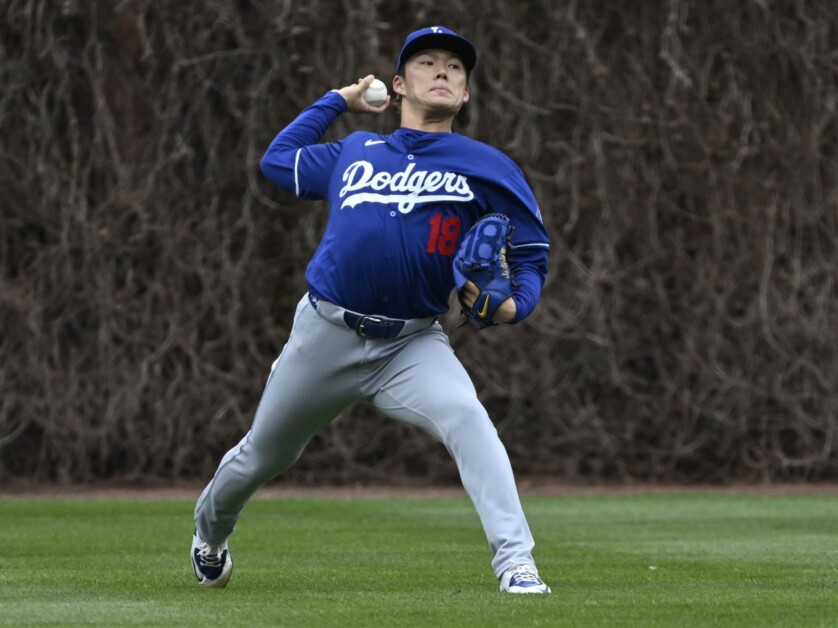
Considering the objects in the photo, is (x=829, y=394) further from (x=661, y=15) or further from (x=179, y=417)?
(x=179, y=417)

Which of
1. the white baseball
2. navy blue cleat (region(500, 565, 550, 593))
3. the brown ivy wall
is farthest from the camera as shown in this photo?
the brown ivy wall

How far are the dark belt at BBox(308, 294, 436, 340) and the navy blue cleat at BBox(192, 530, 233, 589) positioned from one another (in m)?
1.00

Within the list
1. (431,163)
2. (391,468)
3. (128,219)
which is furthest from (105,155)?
(431,163)

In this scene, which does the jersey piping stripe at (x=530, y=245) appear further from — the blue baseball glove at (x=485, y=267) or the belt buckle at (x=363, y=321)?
the belt buckle at (x=363, y=321)

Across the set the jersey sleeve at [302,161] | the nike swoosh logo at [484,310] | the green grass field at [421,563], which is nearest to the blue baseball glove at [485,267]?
the nike swoosh logo at [484,310]

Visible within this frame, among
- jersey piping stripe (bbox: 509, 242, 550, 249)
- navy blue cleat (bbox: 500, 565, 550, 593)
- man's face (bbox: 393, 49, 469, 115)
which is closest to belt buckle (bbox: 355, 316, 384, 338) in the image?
jersey piping stripe (bbox: 509, 242, 550, 249)

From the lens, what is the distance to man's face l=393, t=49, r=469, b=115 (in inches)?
229

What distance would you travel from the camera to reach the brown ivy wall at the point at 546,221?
1105cm

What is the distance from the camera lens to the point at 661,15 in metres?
11.4

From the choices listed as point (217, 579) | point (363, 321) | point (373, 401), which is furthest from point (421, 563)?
point (363, 321)

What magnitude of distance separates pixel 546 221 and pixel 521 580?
20.5 ft

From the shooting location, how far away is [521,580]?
17.3 feet

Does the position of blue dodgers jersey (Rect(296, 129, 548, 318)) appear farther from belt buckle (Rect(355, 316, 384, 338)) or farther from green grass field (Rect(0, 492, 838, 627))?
green grass field (Rect(0, 492, 838, 627))

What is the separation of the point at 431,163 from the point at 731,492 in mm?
6131
